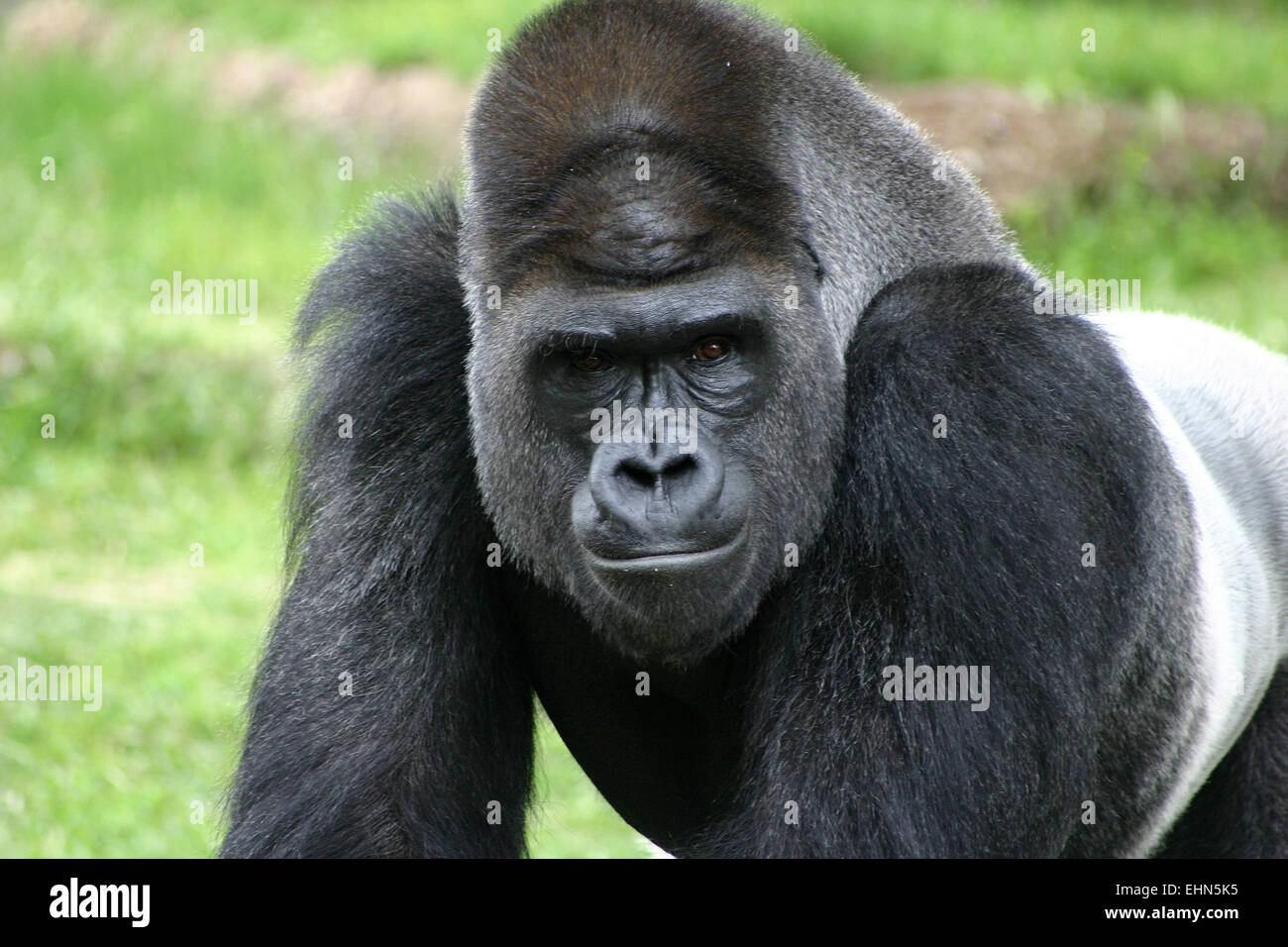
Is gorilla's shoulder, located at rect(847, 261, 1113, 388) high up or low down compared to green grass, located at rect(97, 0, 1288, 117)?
down

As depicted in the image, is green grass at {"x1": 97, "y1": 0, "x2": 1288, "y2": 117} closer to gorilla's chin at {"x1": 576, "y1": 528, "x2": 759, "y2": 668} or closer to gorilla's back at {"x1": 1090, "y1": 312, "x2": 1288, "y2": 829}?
gorilla's back at {"x1": 1090, "y1": 312, "x2": 1288, "y2": 829}

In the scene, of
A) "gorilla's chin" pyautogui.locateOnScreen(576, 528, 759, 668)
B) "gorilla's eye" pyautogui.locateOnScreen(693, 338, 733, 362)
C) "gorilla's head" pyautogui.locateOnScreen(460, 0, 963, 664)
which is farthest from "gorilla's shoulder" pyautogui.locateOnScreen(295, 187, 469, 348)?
"gorilla's chin" pyautogui.locateOnScreen(576, 528, 759, 668)

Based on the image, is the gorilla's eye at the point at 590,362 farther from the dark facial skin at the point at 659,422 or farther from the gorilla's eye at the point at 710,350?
the gorilla's eye at the point at 710,350

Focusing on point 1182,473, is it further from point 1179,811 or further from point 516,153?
point 516,153

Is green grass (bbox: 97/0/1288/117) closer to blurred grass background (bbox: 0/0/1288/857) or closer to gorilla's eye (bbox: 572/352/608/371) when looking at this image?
blurred grass background (bbox: 0/0/1288/857)

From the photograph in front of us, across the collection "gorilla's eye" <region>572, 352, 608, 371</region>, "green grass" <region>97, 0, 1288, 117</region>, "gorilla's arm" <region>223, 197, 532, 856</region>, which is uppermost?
"green grass" <region>97, 0, 1288, 117</region>

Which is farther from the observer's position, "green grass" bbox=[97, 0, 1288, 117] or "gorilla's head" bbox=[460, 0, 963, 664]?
"green grass" bbox=[97, 0, 1288, 117]

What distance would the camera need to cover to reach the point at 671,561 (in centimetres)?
331

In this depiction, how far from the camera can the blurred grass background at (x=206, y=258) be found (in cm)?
616

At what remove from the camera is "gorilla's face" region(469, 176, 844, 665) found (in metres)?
3.34

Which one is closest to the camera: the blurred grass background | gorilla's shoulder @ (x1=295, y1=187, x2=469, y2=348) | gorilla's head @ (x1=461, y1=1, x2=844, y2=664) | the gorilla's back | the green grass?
gorilla's head @ (x1=461, y1=1, x2=844, y2=664)

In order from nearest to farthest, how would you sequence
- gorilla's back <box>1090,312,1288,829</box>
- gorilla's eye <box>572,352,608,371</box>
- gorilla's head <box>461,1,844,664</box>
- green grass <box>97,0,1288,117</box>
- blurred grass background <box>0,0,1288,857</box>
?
gorilla's head <box>461,1,844,664</box> → gorilla's eye <box>572,352,608,371</box> → gorilla's back <box>1090,312,1288,829</box> → blurred grass background <box>0,0,1288,857</box> → green grass <box>97,0,1288,117</box>
